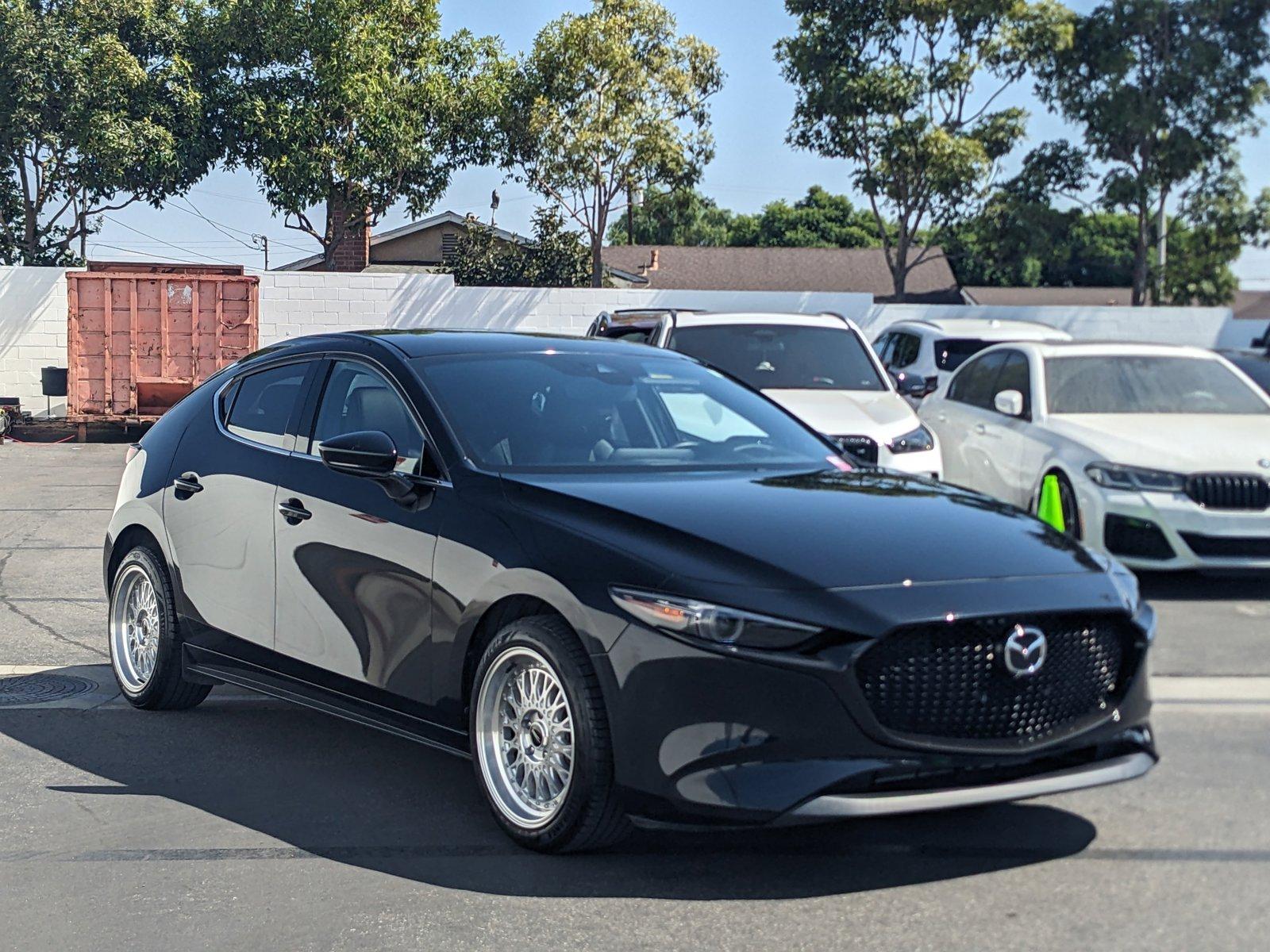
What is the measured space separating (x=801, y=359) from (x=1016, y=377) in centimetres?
179

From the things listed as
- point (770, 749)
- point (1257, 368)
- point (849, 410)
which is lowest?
point (770, 749)

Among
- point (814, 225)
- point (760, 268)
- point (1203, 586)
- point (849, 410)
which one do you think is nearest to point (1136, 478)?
point (1203, 586)

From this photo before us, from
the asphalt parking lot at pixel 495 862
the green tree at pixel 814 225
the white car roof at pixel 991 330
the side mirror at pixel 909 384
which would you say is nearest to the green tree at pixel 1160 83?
the white car roof at pixel 991 330

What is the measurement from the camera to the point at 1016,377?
38.2 feet

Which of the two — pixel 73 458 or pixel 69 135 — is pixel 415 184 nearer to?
pixel 69 135

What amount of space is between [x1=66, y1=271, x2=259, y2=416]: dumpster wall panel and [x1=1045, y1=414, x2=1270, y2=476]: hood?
15.6 m

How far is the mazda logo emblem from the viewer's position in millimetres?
4352

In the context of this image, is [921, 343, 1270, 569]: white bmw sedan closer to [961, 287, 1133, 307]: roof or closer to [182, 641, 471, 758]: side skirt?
[182, 641, 471, 758]: side skirt

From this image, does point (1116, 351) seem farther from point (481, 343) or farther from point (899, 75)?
point (899, 75)

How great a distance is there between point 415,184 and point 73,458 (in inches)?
723

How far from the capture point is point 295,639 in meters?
5.88

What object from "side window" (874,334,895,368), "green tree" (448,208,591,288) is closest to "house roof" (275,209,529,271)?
"green tree" (448,208,591,288)

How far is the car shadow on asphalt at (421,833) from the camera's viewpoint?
15.0ft

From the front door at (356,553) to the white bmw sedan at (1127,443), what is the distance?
5266 millimetres
